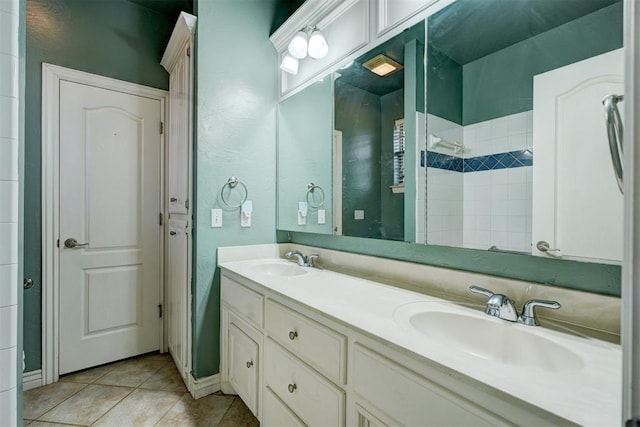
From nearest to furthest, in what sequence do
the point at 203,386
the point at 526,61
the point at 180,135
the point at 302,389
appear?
the point at 526,61 → the point at 302,389 → the point at 203,386 → the point at 180,135

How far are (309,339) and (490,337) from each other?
61cm

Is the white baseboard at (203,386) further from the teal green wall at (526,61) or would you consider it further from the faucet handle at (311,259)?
the teal green wall at (526,61)

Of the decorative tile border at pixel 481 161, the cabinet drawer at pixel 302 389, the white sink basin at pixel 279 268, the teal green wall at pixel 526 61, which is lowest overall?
the cabinet drawer at pixel 302 389

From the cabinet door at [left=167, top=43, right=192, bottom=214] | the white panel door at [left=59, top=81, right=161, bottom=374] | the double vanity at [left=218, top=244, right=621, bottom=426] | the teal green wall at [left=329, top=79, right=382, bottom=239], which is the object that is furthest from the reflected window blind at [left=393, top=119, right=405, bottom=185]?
the white panel door at [left=59, top=81, right=161, bottom=374]

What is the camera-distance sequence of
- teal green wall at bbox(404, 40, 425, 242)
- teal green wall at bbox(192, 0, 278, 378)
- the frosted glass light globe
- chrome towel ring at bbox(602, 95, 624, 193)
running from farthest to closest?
teal green wall at bbox(192, 0, 278, 378)
the frosted glass light globe
teal green wall at bbox(404, 40, 425, 242)
chrome towel ring at bbox(602, 95, 624, 193)

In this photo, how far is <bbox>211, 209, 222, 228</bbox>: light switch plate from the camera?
1.90 meters

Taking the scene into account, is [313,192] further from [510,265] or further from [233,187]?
[510,265]

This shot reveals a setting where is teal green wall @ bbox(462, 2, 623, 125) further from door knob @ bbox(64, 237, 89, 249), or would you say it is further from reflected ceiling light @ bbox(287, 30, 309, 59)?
door knob @ bbox(64, 237, 89, 249)

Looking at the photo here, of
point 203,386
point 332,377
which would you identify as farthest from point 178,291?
point 332,377

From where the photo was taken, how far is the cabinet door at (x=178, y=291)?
1.99 metres

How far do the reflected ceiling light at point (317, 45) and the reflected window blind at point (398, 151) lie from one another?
0.66 meters

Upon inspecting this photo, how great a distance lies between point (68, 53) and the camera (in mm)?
2076

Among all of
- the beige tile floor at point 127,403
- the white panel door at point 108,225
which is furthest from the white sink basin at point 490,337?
the white panel door at point 108,225

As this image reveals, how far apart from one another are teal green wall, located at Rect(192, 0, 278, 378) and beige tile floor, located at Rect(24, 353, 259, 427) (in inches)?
8.3
